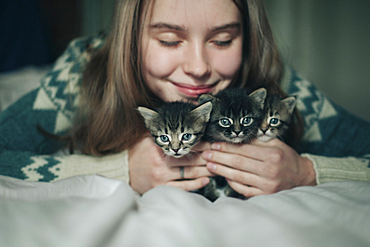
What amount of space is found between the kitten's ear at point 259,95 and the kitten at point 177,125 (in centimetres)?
17

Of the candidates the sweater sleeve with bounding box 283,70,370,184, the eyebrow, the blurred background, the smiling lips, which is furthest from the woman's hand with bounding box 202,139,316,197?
the blurred background

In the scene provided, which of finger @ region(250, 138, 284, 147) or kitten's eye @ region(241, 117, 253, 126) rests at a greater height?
kitten's eye @ region(241, 117, 253, 126)

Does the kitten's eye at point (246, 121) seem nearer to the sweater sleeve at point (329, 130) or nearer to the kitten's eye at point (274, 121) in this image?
the kitten's eye at point (274, 121)

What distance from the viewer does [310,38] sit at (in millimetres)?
2375

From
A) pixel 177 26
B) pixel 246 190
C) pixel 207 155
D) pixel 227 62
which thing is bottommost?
pixel 246 190

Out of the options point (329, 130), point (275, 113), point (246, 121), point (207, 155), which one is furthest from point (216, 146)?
point (329, 130)

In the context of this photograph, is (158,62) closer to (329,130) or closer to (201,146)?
(201,146)

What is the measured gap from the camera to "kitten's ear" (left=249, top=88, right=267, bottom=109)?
2.69ft

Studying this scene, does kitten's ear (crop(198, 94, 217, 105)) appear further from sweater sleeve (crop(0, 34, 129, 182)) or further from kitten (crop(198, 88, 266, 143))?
sweater sleeve (crop(0, 34, 129, 182))

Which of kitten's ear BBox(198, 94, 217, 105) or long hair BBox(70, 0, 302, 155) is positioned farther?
long hair BBox(70, 0, 302, 155)

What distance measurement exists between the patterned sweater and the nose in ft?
1.32

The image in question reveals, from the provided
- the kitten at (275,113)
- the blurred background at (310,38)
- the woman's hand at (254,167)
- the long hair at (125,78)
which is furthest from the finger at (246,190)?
the blurred background at (310,38)

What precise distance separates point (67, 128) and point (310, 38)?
2.42 m

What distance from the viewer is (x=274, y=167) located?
0.88 meters
